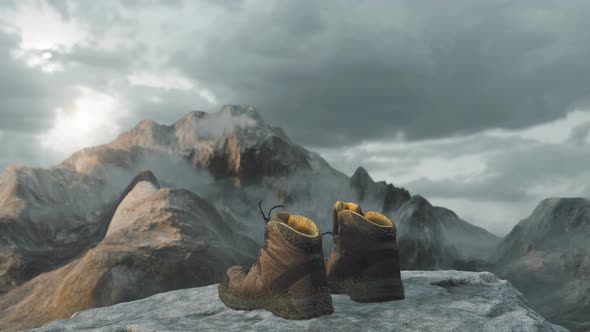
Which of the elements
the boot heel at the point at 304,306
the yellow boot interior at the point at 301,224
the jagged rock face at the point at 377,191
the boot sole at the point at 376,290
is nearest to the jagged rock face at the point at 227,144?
the jagged rock face at the point at 377,191

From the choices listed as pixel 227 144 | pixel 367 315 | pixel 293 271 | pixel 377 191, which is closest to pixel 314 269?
pixel 293 271

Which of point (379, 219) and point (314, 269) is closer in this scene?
point (314, 269)

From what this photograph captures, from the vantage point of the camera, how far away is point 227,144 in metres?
37.4

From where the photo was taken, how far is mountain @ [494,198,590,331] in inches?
857

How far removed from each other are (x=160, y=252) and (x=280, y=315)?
1171cm

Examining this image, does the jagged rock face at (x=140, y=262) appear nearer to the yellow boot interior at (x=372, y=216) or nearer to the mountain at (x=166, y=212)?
the mountain at (x=166, y=212)

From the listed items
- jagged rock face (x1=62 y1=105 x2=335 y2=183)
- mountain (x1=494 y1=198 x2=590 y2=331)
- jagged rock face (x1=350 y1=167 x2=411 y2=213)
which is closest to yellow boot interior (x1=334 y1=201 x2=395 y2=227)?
mountain (x1=494 y1=198 x2=590 y2=331)

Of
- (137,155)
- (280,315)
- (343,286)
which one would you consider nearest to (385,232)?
(343,286)

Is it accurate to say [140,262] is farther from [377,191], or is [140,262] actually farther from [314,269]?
[377,191]

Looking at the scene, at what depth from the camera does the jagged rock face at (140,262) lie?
14.5 metres

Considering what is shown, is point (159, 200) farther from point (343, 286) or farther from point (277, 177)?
point (277, 177)

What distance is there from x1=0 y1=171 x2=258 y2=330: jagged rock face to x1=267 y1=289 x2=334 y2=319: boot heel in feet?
34.0

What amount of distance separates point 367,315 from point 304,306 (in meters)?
0.63

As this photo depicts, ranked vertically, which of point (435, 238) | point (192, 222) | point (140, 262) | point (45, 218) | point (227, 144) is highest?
point (227, 144)
